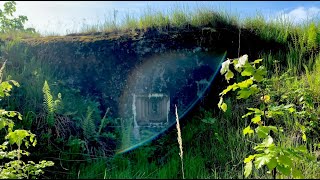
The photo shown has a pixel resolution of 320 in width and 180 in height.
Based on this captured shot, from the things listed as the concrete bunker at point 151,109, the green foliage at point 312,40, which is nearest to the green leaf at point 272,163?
the concrete bunker at point 151,109

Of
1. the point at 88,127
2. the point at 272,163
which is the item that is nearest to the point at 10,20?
the point at 88,127

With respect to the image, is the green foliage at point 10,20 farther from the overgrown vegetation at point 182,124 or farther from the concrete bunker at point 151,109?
the concrete bunker at point 151,109

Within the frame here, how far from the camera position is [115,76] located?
21.8 ft

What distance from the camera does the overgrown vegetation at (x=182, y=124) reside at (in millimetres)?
4547

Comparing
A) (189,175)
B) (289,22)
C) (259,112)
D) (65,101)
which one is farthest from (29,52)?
(289,22)

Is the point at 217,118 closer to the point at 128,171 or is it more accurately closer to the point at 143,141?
the point at 143,141

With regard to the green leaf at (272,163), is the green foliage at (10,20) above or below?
above

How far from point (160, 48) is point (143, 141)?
1855mm

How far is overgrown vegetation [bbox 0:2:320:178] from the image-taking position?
14.9 feet

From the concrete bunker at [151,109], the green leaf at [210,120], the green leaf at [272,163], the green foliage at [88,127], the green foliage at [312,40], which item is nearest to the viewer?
the green leaf at [272,163]

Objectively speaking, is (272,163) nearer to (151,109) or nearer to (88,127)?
(88,127)

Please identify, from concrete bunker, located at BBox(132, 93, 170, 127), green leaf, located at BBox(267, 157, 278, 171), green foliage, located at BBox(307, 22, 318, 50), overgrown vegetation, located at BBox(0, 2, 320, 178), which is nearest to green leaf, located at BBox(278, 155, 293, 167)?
green leaf, located at BBox(267, 157, 278, 171)

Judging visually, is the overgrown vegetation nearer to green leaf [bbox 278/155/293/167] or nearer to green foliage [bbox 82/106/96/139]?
green foliage [bbox 82/106/96/139]

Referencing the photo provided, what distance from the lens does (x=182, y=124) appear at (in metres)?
6.18
